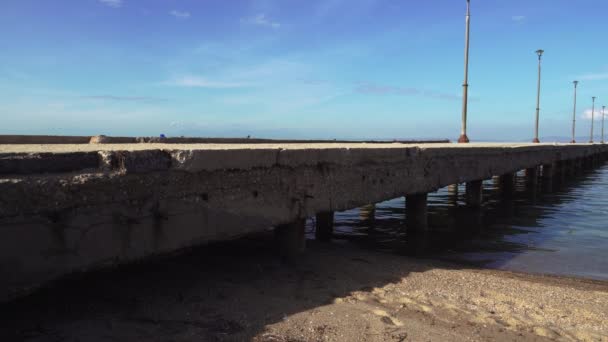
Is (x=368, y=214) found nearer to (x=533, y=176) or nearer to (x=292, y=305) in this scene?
(x=292, y=305)

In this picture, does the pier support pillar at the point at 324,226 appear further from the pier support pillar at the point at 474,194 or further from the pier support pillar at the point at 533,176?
the pier support pillar at the point at 533,176

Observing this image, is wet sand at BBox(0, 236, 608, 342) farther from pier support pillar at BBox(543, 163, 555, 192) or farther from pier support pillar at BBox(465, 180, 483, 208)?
pier support pillar at BBox(543, 163, 555, 192)

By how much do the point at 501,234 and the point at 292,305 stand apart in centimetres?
658

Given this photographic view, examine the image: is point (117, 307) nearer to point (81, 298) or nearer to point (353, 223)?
point (81, 298)

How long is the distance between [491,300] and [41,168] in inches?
166

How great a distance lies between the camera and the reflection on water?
7109 mm

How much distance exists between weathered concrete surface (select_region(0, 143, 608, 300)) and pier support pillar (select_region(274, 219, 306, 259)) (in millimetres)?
310

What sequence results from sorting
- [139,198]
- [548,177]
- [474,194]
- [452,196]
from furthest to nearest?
1. [548,177]
2. [452,196]
3. [474,194]
4. [139,198]

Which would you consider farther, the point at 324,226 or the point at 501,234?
the point at 501,234

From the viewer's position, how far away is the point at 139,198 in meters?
3.48

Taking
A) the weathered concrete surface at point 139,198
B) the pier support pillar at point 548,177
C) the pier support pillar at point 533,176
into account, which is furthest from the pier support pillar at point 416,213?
the pier support pillar at point 548,177

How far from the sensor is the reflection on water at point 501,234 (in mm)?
7109

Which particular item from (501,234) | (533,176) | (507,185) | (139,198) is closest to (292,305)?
(139,198)

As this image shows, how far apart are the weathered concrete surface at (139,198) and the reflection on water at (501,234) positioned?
111 inches
